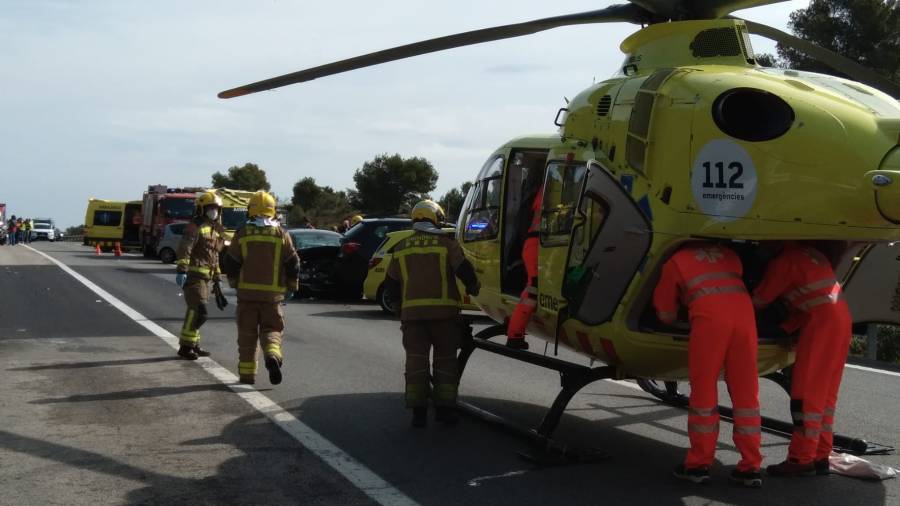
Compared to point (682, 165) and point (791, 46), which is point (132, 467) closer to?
point (682, 165)

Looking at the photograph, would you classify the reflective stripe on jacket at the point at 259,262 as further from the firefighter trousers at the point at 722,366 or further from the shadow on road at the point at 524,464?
the firefighter trousers at the point at 722,366

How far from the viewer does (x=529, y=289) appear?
303 inches

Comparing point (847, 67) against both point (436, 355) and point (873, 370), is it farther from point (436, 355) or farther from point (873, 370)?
point (873, 370)

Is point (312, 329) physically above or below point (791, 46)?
below

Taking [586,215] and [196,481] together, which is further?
[586,215]

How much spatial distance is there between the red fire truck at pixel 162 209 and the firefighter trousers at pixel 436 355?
31.0m

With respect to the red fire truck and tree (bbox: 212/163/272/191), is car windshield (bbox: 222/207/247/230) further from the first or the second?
tree (bbox: 212/163/272/191)

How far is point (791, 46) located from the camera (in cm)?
803

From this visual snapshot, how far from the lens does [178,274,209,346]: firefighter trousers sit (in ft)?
38.0

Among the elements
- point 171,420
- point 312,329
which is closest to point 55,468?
point 171,420

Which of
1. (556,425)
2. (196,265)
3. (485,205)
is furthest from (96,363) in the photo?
(556,425)

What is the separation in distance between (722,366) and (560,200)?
73.5 inches

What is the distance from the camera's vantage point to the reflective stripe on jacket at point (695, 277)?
6164 mm

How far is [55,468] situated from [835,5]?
28.5 metres
